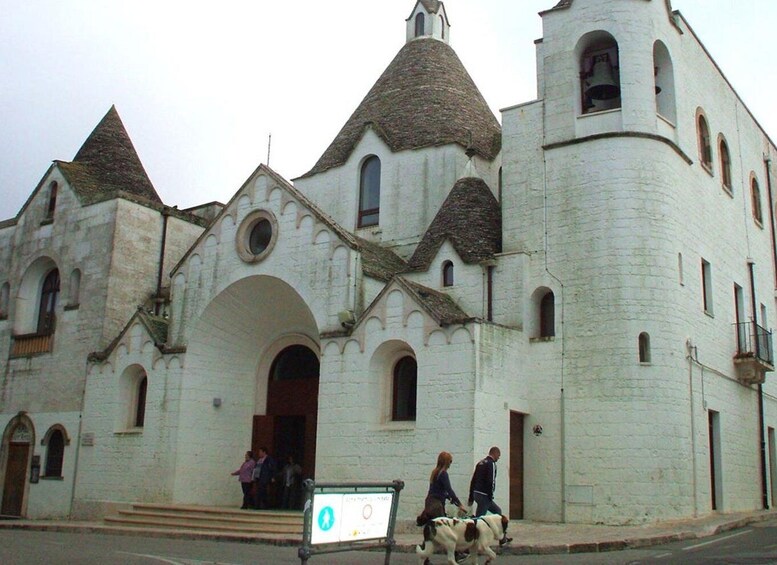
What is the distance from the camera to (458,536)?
11.4 m

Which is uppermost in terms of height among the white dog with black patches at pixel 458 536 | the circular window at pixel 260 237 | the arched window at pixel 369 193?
the arched window at pixel 369 193

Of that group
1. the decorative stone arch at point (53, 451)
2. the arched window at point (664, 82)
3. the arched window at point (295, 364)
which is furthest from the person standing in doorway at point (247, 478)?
the arched window at point (664, 82)

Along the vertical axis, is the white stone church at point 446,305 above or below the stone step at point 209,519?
above

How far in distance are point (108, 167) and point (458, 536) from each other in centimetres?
2122

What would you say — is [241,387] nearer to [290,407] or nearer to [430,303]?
[290,407]

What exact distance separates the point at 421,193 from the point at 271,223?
4764mm

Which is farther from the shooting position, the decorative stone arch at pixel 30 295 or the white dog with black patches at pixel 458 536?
the decorative stone arch at pixel 30 295

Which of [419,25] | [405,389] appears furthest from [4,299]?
[419,25]

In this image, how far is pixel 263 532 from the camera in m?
18.0

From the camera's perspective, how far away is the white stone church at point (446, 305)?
18.7 m

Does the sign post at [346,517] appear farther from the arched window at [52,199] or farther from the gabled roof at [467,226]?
the arched window at [52,199]

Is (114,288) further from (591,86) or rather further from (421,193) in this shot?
(591,86)

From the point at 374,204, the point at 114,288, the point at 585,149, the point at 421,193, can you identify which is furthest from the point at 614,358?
the point at 114,288

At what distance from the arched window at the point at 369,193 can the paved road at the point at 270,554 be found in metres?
11.8
